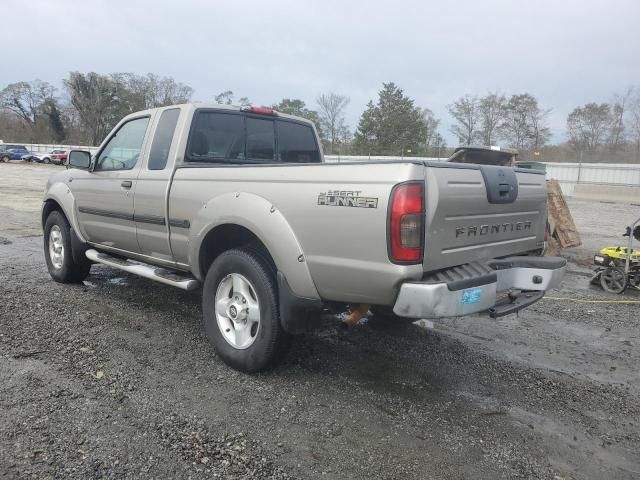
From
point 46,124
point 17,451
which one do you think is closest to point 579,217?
point 17,451

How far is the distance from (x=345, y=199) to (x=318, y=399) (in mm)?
1419

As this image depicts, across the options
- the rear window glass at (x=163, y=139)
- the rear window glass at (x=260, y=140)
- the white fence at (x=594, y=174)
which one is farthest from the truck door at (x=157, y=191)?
the white fence at (x=594, y=174)

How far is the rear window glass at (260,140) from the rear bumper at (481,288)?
2.53m

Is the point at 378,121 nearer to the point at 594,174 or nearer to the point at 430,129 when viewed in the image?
the point at 430,129

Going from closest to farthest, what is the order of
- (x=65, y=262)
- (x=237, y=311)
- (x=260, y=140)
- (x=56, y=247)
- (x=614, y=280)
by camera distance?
(x=237, y=311)
(x=260, y=140)
(x=65, y=262)
(x=56, y=247)
(x=614, y=280)

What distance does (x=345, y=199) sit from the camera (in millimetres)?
3104

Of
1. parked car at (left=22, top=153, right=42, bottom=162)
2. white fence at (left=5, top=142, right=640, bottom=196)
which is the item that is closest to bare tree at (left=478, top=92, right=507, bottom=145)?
white fence at (left=5, top=142, right=640, bottom=196)

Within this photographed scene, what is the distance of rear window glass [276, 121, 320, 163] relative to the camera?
5352mm

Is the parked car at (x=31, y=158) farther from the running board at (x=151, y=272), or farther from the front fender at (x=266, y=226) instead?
the front fender at (x=266, y=226)

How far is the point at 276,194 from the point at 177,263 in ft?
4.99

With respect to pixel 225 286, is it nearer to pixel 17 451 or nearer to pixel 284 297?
pixel 284 297

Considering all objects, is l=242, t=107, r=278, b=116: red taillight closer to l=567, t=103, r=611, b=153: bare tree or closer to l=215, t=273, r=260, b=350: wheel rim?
l=215, t=273, r=260, b=350: wheel rim

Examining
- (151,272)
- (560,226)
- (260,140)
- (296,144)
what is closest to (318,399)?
(151,272)

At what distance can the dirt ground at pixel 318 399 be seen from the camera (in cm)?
281
